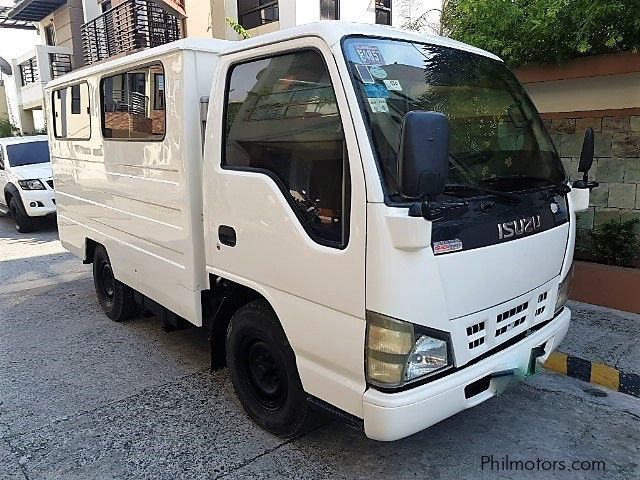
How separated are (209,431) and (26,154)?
961cm

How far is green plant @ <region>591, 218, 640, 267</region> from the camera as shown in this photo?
4855 mm

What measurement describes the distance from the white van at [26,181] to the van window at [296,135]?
7830 mm

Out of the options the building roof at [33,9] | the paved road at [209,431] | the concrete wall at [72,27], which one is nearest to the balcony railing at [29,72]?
the building roof at [33,9]

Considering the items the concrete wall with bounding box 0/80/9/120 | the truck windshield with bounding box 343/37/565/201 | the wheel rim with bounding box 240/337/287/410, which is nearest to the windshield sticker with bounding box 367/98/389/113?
the truck windshield with bounding box 343/37/565/201

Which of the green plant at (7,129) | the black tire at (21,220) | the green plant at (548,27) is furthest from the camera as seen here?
the green plant at (7,129)

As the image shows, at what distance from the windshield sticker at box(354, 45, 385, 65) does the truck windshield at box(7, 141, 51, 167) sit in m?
10.0

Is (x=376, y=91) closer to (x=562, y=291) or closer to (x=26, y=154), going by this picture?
(x=562, y=291)

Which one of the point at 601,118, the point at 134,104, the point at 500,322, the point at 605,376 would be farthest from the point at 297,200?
the point at 601,118

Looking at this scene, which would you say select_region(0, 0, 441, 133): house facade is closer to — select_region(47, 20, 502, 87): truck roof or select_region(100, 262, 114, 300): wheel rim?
select_region(100, 262, 114, 300): wheel rim

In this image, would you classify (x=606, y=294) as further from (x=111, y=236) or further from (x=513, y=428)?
(x=111, y=236)

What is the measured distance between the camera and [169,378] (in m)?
3.96

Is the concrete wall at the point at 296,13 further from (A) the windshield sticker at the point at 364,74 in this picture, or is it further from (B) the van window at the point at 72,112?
(A) the windshield sticker at the point at 364,74

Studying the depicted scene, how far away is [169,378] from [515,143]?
2857 millimetres

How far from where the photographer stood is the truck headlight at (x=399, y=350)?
226 cm
